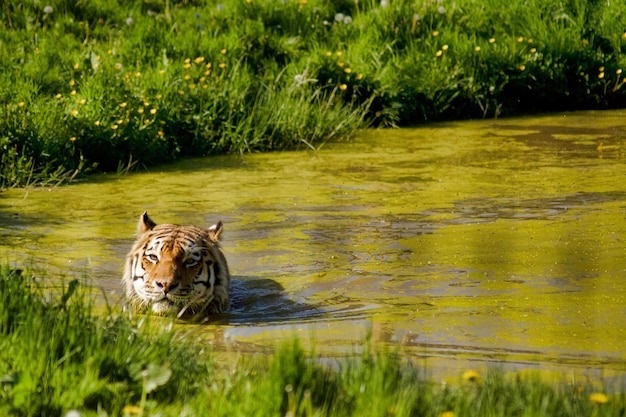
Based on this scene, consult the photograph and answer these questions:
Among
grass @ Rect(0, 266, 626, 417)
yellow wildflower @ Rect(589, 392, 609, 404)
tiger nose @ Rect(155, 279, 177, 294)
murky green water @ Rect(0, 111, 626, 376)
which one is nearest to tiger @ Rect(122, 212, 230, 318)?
tiger nose @ Rect(155, 279, 177, 294)

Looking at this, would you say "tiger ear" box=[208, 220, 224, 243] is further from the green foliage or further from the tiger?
the green foliage

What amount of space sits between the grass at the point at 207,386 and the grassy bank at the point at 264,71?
19.5 ft

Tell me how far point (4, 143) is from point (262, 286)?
13.0ft

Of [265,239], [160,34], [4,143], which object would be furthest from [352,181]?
[160,34]

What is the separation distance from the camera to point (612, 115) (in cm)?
1423

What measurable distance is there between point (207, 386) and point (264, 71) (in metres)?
9.57

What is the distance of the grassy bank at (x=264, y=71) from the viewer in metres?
11.5

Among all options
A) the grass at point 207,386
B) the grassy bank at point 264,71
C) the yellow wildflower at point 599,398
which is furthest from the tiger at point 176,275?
the grassy bank at point 264,71

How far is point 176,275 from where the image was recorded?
676cm

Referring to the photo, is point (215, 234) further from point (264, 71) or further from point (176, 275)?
point (264, 71)

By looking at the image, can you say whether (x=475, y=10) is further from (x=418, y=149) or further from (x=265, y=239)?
(x=265, y=239)

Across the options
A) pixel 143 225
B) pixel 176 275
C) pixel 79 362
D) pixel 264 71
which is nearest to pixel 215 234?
pixel 143 225

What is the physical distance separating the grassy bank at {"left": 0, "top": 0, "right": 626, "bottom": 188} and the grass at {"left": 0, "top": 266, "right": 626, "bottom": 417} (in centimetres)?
593

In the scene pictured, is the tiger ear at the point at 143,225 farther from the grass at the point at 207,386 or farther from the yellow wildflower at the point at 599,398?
the yellow wildflower at the point at 599,398
